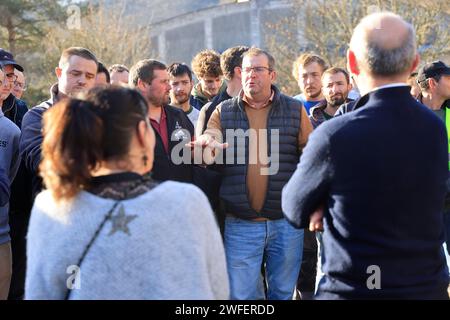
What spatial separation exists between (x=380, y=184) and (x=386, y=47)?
583mm

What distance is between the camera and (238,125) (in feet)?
17.0

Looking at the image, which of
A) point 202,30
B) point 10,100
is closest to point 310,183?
point 10,100

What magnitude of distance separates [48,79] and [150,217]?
24.7 metres

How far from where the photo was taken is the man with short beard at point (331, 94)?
637 cm

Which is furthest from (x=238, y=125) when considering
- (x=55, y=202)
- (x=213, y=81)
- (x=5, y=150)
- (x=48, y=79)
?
(x=48, y=79)

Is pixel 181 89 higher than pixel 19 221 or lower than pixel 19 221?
higher

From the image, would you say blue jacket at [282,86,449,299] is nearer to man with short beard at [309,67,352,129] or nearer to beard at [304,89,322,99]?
man with short beard at [309,67,352,129]

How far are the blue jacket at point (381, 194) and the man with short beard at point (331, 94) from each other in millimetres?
3570

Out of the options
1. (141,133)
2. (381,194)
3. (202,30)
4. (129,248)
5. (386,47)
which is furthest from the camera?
(202,30)

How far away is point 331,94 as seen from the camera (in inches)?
257

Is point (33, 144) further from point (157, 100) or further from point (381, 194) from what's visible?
point (381, 194)

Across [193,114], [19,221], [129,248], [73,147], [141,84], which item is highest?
[141,84]

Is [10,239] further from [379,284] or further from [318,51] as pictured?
[318,51]

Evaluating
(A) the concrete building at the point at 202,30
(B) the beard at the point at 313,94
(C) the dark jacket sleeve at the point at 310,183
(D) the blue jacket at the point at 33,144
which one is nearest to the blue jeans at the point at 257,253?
(D) the blue jacket at the point at 33,144
